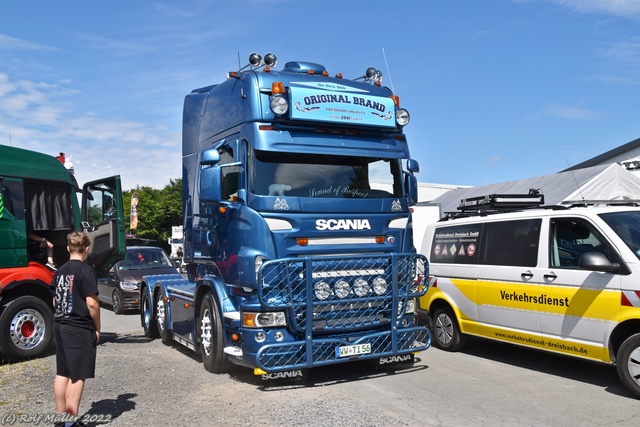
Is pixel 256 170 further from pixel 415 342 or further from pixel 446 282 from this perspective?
pixel 446 282

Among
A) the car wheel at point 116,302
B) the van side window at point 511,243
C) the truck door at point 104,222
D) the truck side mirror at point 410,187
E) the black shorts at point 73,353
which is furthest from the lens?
the car wheel at point 116,302

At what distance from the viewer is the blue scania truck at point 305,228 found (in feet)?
22.1

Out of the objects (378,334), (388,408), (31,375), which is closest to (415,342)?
(378,334)

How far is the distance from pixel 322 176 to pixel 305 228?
77cm

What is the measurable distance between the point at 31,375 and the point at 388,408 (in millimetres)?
4990

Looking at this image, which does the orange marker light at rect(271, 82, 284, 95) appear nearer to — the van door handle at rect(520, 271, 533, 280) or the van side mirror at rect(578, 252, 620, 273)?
the van door handle at rect(520, 271, 533, 280)

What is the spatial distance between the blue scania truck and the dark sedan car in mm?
7814

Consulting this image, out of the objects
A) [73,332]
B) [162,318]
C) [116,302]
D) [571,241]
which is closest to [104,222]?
[162,318]

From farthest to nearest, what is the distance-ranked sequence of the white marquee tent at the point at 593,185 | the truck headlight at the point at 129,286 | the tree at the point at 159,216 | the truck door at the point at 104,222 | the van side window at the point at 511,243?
the tree at the point at 159,216, the white marquee tent at the point at 593,185, the truck headlight at the point at 129,286, the truck door at the point at 104,222, the van side window at the point at 511,243

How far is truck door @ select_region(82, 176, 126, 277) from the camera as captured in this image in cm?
1014

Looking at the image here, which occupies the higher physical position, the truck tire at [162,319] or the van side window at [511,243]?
the van side window at [511,243]

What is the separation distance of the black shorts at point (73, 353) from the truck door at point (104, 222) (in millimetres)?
4928

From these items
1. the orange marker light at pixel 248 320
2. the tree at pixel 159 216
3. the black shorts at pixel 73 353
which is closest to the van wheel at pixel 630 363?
the orange marker light at pixel 248 320

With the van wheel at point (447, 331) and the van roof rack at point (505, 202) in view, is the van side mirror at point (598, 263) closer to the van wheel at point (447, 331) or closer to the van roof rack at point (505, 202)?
the van roof rack at point (505, 202)
